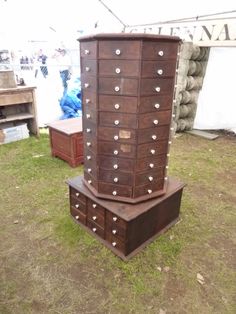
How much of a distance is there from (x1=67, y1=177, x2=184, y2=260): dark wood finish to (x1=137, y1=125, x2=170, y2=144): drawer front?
1.90 feet

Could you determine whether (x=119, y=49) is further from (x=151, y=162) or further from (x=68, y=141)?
(x=68, y=141)

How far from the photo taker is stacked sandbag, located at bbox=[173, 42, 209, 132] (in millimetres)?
4805

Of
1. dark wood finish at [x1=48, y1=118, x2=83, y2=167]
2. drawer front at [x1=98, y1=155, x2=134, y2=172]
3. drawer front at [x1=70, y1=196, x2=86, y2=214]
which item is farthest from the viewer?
dark wood finish at [x1=48, y1=118, x2=83, y2=167]

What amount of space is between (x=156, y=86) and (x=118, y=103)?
0.32 meters

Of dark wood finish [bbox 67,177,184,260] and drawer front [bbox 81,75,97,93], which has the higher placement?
drawer front [bbox 81,75,97,93]

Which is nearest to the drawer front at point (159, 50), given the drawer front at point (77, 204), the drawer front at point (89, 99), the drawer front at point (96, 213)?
the drawer front at point (89, 99)

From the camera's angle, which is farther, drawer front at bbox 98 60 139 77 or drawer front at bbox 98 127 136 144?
drawer front at bbox 98 127 136 144

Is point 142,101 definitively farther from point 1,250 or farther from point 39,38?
point 39,38

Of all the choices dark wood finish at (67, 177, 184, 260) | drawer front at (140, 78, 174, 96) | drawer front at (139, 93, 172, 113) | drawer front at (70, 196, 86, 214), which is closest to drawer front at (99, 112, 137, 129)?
drawer front at (139, 93, 172, 113)

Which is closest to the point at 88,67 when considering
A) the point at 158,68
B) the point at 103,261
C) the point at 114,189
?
the point at 158,68

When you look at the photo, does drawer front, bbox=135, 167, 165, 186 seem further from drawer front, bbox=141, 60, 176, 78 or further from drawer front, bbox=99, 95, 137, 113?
drawer front, bbox=141, 60, 176, 78

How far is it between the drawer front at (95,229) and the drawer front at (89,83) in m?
1.26

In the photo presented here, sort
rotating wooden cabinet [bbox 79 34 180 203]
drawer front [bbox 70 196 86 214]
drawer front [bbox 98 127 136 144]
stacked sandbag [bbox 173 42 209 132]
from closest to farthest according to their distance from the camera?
rotating wooden cabinet [bbox 79 34 180 203] < drawer front [bbox 98 127 136 144] < drawer front [bbox 70 196 86 214] < stacked sandbag [bbox 173 42 209 132]

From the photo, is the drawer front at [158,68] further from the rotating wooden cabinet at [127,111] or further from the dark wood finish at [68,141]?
the dark wood finish at [68,141]
